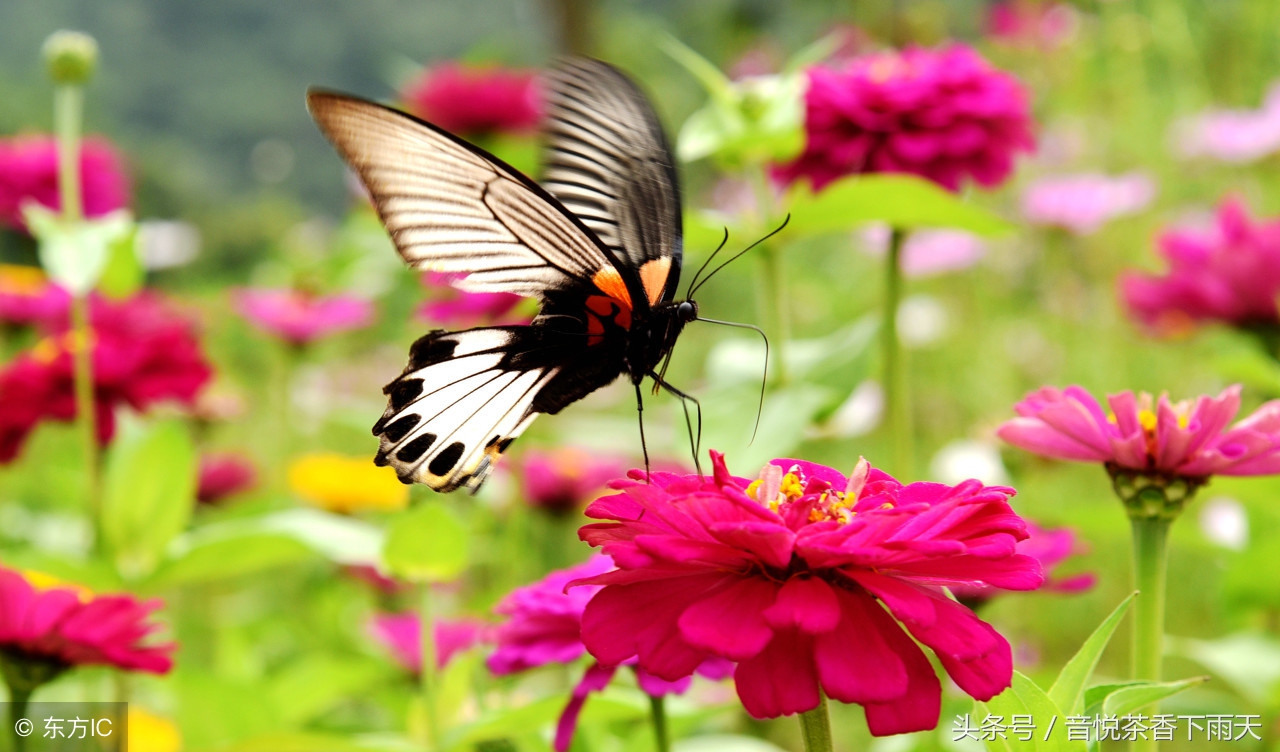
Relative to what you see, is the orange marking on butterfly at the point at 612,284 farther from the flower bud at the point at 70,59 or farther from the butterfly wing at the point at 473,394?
the flower bud at the point at 70,59

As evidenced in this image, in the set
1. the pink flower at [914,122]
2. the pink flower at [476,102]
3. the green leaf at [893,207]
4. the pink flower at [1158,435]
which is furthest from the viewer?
the pink flower at [476,102]

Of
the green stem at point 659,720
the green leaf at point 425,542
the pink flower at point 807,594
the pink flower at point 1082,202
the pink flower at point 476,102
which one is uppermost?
the pink flower at point 476,102

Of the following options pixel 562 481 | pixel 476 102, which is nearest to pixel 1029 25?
pixel 476 102

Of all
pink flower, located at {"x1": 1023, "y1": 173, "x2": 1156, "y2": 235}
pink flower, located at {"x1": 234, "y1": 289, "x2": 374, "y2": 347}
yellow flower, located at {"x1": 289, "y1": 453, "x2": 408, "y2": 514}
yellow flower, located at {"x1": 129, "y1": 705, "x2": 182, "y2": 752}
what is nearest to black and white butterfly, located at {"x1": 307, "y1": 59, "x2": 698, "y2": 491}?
yellow flower, located at {"x1": 129, "y1": 705, "x2": 182, "y2": 752}

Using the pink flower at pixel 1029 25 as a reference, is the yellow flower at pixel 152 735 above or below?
below

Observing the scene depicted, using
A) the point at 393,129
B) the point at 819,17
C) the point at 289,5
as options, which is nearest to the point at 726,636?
the point at 393,129

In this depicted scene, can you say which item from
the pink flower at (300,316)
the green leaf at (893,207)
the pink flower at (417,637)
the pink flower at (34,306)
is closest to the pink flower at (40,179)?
the pink flower at (34,306)
